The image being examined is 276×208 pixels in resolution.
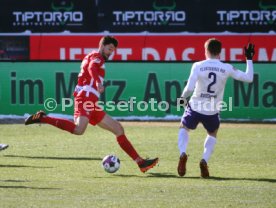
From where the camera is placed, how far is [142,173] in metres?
13.2

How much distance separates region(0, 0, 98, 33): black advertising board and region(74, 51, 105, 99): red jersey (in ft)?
49.8

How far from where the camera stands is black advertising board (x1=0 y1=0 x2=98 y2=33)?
2873cm

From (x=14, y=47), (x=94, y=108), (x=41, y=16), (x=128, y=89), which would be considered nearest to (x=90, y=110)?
(x=94, y=108)

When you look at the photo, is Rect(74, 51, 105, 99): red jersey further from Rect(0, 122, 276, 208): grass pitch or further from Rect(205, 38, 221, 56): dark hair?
Rect(205, 38, 221, 56): dark hair

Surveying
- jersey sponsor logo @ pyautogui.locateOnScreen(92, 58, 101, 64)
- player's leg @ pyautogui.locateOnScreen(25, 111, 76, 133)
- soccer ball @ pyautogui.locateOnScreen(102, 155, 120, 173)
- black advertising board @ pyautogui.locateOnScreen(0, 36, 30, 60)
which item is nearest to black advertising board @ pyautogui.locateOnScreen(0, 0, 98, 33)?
black advertising board @ pyautogui.locateOnScreen(0, 36, 30, 60)

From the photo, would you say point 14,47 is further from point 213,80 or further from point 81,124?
point 213,80

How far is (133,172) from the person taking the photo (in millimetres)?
13414

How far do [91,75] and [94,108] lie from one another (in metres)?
0.57

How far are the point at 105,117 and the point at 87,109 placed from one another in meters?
0.28

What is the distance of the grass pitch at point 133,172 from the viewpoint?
1069 centimetres

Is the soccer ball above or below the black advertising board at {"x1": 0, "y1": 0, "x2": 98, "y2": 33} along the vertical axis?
below

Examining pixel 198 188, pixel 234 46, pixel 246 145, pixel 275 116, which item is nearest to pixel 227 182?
pixel 198 188

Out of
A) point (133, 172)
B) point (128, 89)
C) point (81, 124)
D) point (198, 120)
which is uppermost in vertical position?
point (198, 120)

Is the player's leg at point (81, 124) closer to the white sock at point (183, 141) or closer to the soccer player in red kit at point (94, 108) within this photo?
the soccer player in red kit at point (94, 108)
